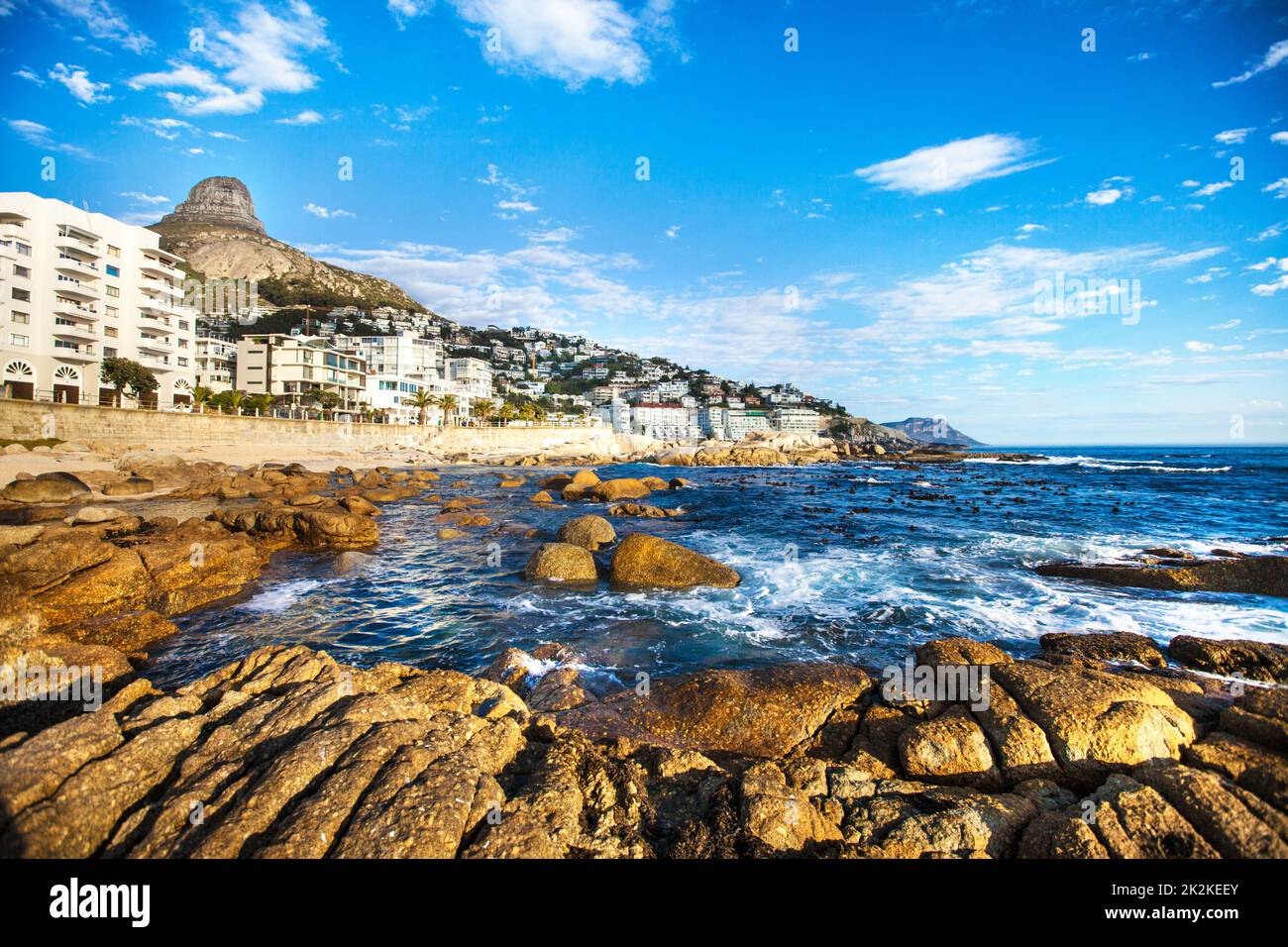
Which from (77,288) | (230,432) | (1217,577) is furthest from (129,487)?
(1217,577)

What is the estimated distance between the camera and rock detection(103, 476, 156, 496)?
29.5 metres

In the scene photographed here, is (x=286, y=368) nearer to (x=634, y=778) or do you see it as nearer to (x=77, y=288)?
(x=77, y=288)

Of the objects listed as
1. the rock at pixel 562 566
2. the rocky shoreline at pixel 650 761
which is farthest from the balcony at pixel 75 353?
the rock at pixel 562 566

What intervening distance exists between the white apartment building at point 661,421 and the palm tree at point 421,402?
243 feet

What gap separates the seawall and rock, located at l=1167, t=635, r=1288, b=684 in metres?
63.8

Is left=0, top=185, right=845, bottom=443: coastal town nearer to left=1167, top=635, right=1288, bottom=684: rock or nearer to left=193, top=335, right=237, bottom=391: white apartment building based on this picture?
left=193, top=335, right=237, bottom=391: white apartment building

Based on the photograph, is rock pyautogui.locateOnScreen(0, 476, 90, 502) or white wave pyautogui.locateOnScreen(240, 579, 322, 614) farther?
rock pyautogui.locateOnScreen(0, 476, 90, 502)

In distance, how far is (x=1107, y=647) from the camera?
10.6 m

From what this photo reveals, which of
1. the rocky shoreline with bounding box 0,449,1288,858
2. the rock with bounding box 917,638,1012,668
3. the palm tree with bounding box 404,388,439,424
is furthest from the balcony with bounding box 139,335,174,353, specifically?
the rock with bounding box 917,638,1012,668

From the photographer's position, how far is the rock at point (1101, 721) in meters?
5.65
